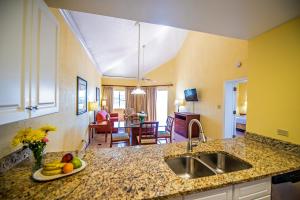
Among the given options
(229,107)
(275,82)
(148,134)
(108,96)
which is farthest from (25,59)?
(108,96)

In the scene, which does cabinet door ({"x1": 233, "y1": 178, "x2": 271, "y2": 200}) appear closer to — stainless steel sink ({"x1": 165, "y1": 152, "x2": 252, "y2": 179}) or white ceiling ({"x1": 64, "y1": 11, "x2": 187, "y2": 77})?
stainless steel sink ({"x1": 165, "y1": 152, "x2": 252, "y2": 179})

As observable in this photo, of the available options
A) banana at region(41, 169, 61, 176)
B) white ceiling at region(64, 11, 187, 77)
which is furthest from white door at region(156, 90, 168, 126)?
banana at region(41, 169, 61, 176)

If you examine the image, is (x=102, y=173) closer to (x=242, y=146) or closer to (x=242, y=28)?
(x=242, y=146)

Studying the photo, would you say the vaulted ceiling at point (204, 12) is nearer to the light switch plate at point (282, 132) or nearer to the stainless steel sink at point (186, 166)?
the light switch plate at point (282, 132)

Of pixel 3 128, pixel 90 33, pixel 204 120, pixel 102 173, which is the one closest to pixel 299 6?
Result: pixel 102 173

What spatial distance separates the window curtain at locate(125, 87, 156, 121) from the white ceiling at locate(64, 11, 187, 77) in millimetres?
1087

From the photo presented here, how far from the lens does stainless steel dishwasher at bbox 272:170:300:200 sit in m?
1.17

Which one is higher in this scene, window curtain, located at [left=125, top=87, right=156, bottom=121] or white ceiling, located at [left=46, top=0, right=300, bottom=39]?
white ceiling, located at [left=46, top=0, right=300, bottom=39]

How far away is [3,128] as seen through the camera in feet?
3.25

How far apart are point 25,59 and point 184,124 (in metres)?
4.98

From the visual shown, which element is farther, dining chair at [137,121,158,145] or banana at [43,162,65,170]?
dining chair at [137,121,158,145]

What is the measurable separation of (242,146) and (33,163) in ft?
6.79

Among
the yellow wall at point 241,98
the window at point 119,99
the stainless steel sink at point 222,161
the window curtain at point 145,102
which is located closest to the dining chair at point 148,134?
the stainless steel sink at point 222,161

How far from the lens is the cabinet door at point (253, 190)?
100 cm
